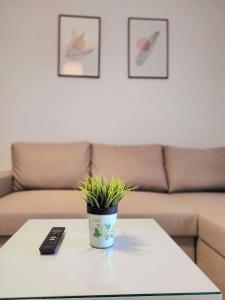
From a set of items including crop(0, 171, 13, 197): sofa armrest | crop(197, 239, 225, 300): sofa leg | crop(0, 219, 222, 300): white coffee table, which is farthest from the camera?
crop(0, 171, 13, 197): sofa armrest

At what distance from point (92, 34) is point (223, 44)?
122cm

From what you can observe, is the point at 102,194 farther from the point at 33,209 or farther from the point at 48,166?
the point at 48,166

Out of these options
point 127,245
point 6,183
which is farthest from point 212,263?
point 6,183

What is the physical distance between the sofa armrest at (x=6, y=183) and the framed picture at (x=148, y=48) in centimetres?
134

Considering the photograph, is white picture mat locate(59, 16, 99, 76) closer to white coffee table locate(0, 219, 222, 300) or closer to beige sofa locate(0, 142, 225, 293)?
beige sofa locate(0, 142, 225, 293)

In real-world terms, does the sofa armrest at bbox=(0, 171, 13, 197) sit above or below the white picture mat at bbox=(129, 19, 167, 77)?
below

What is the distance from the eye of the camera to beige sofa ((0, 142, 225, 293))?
5.19 ft

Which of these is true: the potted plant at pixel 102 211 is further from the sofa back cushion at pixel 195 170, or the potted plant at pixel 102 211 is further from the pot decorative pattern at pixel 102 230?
the sofa back cushion at pixel 195 170

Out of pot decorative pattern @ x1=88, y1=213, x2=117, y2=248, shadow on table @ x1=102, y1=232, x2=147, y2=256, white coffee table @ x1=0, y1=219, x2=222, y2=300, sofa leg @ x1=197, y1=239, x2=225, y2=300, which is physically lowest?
sofa leg @ x1=197, y1=239, x2=225, y2=300

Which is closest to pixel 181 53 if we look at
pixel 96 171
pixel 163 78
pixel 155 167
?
pixel 163 78

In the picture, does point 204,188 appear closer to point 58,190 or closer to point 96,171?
point 96,171

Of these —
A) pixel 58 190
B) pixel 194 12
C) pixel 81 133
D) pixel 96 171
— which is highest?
pixel 194 12

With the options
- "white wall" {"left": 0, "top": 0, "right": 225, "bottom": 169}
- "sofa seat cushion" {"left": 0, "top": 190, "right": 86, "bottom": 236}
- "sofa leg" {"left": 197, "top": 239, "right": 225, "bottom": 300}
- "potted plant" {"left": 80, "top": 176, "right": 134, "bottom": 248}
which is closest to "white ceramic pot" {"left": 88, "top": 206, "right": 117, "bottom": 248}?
"potted plant" {"left": 80, "top": 176, "right": 134, "bottom": 248}

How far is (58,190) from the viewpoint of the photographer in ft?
6.79
